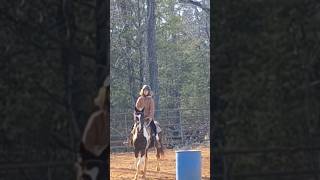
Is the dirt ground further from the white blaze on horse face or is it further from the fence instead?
the white blaze on horse face

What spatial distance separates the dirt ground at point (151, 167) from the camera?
15383 mm

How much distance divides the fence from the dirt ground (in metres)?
0.74

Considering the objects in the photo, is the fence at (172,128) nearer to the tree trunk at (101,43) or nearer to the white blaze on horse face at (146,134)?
the white blaze on horse face at (146,134)

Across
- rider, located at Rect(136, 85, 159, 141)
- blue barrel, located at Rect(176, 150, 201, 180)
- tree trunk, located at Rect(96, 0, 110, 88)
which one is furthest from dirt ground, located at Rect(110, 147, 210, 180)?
tree trunk, located at Rect(96, 0, 110, 88)

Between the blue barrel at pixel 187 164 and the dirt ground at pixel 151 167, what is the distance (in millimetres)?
3173

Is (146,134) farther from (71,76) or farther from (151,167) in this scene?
(71,76)

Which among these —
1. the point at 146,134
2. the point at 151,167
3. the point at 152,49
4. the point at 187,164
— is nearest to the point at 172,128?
the point at 152,49

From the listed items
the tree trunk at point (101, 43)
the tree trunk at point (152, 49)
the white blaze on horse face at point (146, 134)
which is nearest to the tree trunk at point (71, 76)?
the tree trunk at point (101, 43)

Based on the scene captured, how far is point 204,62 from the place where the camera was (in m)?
34.2
